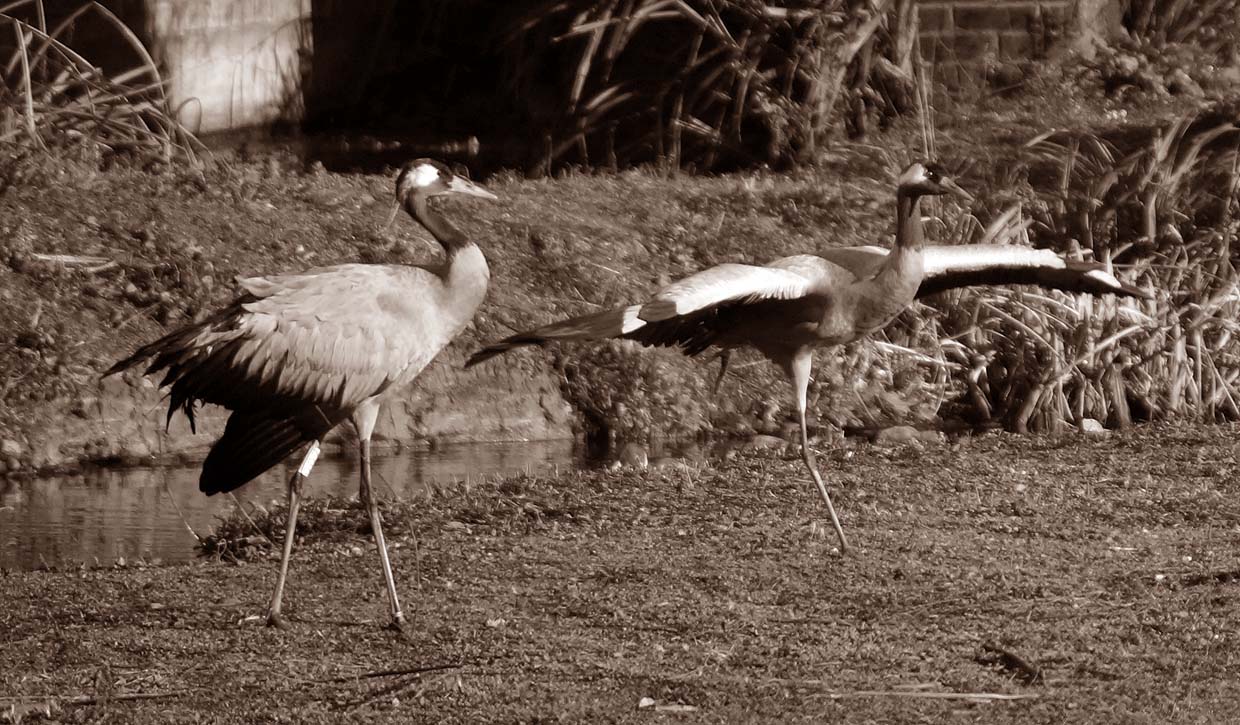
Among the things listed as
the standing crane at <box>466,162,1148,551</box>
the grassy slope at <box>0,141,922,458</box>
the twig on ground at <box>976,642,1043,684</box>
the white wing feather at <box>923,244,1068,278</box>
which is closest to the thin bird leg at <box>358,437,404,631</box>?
the standing crane at <box>466,162,1148,551</box>

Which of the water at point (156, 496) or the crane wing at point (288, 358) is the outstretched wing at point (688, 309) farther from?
the water at point (156, 496)

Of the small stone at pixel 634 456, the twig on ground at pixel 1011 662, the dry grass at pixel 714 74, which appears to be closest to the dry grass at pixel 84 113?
the dry grass at pixel 714 74

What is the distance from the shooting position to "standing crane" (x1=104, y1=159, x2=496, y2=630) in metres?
6.48

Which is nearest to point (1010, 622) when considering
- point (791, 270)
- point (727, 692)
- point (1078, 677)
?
point (1078, 677)

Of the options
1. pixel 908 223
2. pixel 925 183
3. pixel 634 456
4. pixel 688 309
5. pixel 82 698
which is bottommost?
pixel 82 698

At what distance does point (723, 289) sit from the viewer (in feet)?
22.0

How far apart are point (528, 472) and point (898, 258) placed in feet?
6.64

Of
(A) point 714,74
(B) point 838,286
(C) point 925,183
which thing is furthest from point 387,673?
(A) point 714,74

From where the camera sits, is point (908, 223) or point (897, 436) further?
point (897, 436)

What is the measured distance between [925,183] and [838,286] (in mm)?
537

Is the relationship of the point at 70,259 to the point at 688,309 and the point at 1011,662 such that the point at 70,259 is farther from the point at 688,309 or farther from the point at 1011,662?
the point at 1011,662

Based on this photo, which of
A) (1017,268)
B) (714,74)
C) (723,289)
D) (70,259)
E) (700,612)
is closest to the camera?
(700,612)

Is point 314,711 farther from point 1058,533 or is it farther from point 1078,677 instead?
point 1058,533

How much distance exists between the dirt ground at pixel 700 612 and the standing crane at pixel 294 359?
0.48 meters
